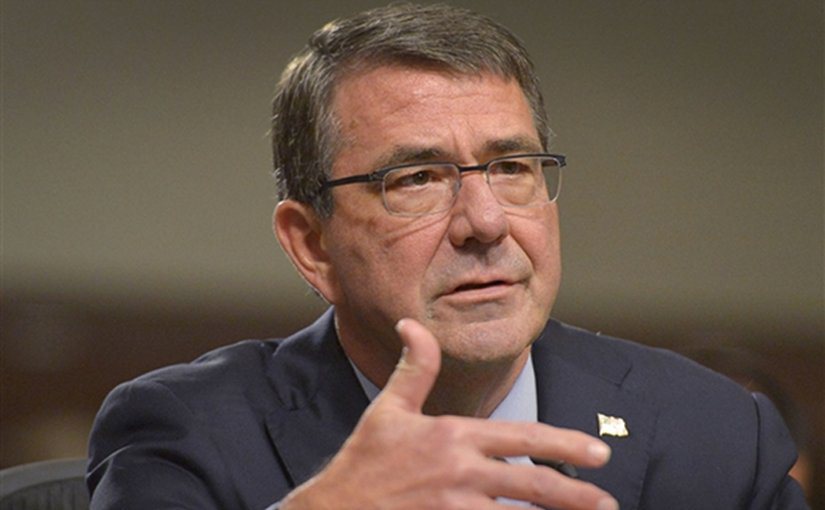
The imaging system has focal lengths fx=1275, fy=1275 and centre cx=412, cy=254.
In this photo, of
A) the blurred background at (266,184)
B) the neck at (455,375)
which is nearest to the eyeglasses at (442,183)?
the neck at (455,375)

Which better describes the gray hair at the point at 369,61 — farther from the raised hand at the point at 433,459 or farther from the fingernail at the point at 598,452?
the fingernail at the point at 598,452

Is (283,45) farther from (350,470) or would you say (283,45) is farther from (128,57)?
(350,470)

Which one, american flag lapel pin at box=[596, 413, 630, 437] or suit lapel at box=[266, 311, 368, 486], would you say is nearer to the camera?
suit lapel at box=[266, 311, 368, 486]

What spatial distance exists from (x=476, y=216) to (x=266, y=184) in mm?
3176

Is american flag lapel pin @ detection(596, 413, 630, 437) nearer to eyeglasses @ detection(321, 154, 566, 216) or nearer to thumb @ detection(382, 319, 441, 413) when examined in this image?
eyeglasses @ detection(321, 154, 566, 216)

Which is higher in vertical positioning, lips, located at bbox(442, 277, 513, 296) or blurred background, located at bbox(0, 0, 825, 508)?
lips, located at bbox(442, 277, 513, 296)

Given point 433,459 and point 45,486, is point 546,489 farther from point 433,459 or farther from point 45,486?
point 45,486

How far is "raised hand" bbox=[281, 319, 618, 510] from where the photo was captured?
1506mm

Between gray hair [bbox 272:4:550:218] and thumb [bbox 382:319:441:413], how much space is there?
768 millimetres

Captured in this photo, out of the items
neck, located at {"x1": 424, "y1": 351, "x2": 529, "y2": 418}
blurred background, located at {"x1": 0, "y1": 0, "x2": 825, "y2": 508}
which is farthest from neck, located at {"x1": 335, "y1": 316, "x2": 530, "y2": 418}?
blurred background, located at {"x1": 0, "y1": 0, "x2": 825, "y2": 508}

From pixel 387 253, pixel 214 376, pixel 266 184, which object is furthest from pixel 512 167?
pixel 266 184

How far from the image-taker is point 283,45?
5277 mm

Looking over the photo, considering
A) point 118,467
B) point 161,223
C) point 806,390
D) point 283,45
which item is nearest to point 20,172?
point 161,223

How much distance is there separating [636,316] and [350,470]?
4.33 metres
